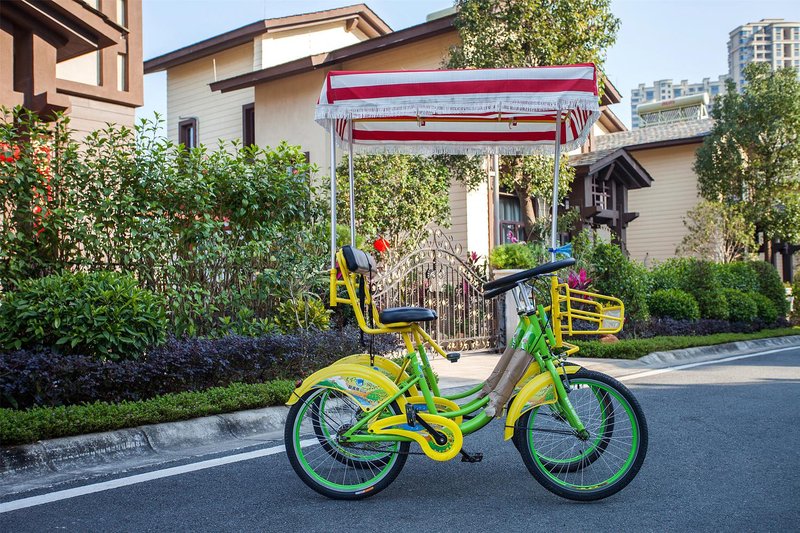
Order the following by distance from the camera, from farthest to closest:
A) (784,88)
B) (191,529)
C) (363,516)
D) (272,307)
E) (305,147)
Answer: (784,88) → (305,147) → (272,307) → (363,516) → (191,529)

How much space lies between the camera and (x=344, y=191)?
1508 cm

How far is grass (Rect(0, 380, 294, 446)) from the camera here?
5.37 meters

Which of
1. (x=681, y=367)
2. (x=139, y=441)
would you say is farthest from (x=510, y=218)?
(x=139, y=441)

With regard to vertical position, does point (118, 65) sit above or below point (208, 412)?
above

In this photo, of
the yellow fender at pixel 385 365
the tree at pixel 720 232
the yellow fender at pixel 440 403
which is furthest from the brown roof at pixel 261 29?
the yellow fender at pixel 440 403

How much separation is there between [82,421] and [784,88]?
27418 mm

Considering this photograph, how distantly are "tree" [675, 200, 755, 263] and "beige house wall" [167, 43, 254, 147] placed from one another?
1546cm

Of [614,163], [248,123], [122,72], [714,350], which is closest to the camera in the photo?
[122,72]

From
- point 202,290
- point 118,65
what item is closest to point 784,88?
point 118,65

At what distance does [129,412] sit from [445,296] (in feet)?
25.3

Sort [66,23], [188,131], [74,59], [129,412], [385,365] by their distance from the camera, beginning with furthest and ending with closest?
[188,131] < [74,59] < [66,23] < [129,412] < [385,365]

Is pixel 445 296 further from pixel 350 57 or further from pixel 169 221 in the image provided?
pixel 350 57

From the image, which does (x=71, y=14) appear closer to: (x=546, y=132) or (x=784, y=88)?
(x=546, y=132)

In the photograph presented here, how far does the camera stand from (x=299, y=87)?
22.7m
